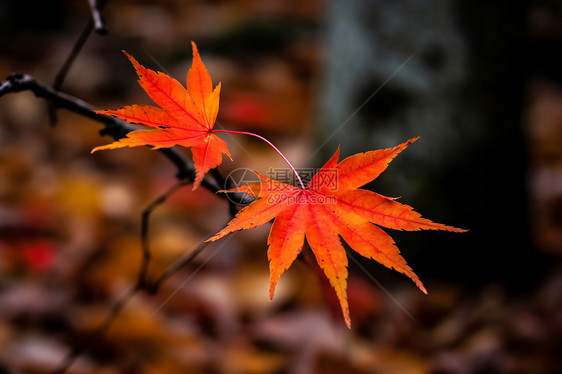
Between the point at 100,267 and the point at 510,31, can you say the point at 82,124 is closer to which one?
the point at 100,267

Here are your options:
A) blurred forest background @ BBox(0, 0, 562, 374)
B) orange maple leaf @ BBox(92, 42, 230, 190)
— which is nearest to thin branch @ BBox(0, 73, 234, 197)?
orange maple leaf @ BBox(92, 42, 230, 190)

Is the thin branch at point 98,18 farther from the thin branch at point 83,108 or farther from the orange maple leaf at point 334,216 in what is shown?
the orange maple leaf at point 334,216

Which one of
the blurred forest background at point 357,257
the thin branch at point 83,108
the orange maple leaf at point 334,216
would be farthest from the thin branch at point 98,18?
the blurred forest background at point 357,257

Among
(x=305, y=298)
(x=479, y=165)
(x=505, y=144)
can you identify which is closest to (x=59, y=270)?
(x=305, y=298)

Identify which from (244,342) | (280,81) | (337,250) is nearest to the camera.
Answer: (337,250)

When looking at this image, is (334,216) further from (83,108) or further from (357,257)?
(357,257)

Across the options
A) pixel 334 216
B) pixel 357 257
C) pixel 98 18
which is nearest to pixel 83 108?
pixel 98 18
